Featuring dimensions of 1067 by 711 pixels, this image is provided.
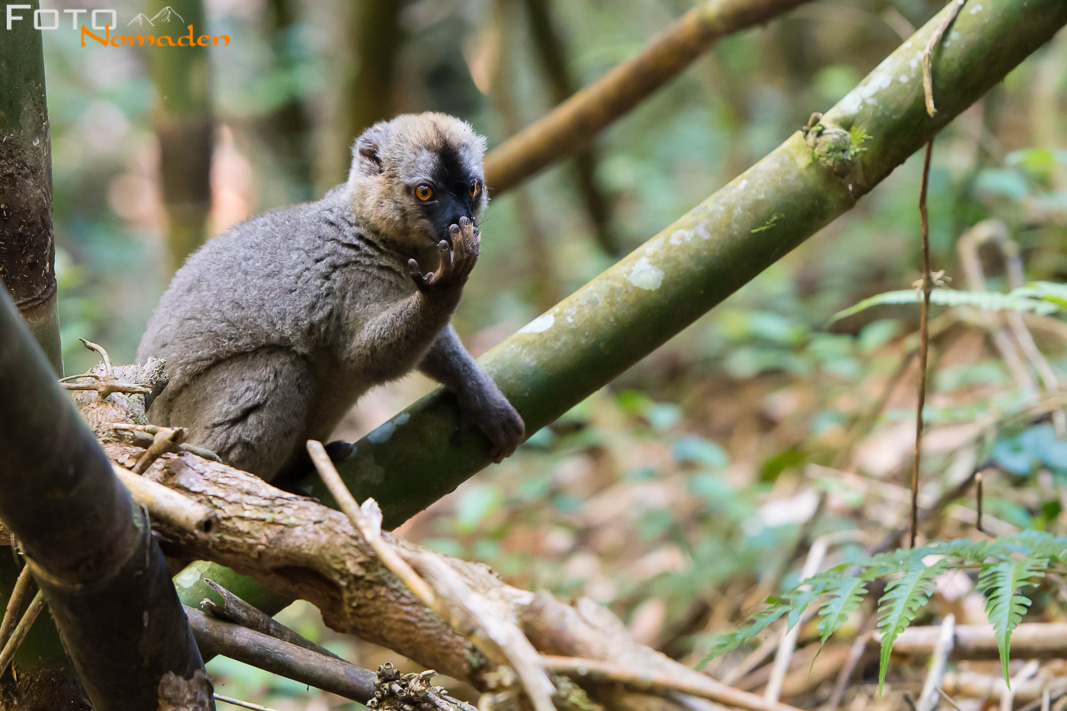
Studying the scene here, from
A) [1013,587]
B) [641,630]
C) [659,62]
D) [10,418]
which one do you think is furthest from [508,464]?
[10,418]

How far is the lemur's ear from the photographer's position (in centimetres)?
407

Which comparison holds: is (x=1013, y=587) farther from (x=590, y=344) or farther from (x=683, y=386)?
(x=683, y=386)

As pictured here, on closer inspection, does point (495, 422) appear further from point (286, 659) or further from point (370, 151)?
point (370, 151)

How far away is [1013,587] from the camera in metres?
2.27

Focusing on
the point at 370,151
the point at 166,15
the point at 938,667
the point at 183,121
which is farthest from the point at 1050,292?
the point at 166,15

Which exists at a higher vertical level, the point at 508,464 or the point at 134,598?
Answer: the point at 134,598

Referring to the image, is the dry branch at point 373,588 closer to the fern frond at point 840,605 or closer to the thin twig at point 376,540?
the thin twig at point 376,540

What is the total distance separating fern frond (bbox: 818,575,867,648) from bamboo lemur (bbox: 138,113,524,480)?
1177 millimetres

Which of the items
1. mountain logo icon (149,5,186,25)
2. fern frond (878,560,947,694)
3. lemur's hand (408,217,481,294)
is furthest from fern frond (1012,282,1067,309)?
mountain logo icon (149,5,186,25)

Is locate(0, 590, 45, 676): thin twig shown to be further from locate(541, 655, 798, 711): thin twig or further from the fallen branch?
locate(541, 655, 798, 711): thin twig

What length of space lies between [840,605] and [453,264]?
1612 mm

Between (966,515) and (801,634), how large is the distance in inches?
51.8

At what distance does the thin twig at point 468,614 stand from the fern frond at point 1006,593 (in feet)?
4.58

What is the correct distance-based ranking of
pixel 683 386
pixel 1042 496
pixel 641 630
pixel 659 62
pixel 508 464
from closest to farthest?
pixel 1042 496
pixel 659 62
pixel 641 630
pixel 508 464
pixel 683 386
